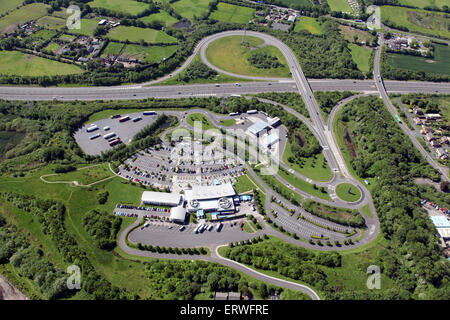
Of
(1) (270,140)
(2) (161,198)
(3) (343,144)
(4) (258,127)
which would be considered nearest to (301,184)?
(1) (270,140)

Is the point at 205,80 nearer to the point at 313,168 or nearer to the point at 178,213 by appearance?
the point at 313,168

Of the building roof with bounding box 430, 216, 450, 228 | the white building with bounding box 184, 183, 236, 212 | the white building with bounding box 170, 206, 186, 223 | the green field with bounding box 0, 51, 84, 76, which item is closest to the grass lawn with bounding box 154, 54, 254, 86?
the green field with bounding box 0, 51, 84, 76

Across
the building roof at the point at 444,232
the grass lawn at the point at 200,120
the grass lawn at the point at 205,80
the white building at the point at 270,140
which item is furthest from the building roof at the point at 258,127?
the building roof at the point at 444,232

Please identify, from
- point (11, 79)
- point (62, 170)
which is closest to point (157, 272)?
point (62, 170)

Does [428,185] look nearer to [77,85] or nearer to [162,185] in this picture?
[162,185]

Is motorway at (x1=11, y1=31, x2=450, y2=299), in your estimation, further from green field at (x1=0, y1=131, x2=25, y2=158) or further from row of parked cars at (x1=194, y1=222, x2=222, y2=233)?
row of parked cars at (x1=194, y1=222, x2=222, y2=233)

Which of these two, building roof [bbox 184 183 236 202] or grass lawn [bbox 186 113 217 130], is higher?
grass lawn [bbox 186 113 217 130]

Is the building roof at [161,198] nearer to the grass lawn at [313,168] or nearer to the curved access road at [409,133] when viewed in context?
the grass lawn at [313,168]
